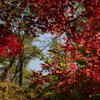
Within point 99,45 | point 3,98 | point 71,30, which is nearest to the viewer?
point 3,98

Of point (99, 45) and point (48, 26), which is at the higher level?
point (48, 26)

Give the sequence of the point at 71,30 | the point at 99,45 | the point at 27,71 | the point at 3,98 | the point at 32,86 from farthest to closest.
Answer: the point at 27,71 < the point at 32,86 < the point at 71,30 < the point at 99,45 < the point at 3,98

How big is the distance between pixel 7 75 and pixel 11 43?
1281 millimetres

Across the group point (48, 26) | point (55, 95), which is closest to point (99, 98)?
point (55, 95)

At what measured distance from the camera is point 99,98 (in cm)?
549

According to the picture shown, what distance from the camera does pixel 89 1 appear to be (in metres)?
5.23

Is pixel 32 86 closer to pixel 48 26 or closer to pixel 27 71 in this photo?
pixel 48 26

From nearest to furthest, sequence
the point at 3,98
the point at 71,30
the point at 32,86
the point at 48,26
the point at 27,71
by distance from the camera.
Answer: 1. the point at 3,98
2. the point at 71,30
3. the point at 48,26
4. the point at 32,86
5. the point at 27,71

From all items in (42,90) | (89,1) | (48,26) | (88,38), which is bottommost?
(42,90)

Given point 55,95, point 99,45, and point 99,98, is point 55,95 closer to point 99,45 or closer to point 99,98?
point 99,98

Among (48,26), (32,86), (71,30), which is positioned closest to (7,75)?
(32,86)

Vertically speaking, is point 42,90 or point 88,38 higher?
point 88,38

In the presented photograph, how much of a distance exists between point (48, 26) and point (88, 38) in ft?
5.45

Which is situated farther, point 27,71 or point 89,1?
point 27,71
